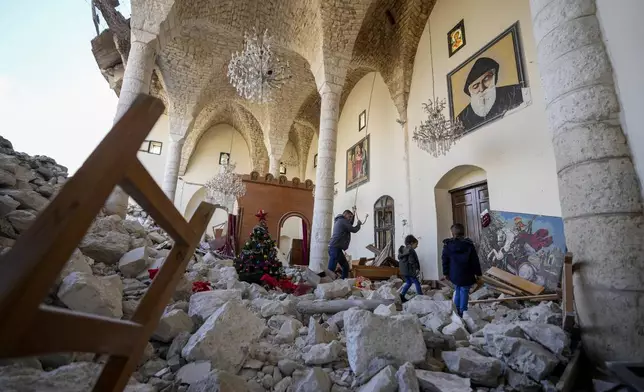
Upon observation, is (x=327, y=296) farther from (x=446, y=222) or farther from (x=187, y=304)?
(x=446, y=222)

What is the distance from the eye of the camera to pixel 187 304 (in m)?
2.45

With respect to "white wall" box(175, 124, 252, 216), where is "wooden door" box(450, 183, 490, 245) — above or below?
below

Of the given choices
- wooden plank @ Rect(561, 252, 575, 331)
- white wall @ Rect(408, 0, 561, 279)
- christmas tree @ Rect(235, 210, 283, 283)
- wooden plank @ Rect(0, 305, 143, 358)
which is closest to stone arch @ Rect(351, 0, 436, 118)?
white wall @ Rect(408, 0, 561, 279)

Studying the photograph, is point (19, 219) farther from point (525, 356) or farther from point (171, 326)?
point (525, 356)

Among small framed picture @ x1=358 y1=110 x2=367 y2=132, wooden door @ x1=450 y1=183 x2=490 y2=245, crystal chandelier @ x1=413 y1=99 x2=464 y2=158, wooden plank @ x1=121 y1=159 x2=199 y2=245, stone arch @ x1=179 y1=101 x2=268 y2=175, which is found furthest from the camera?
stone arch @ x1=179 y1=101 x2=268 y2=175

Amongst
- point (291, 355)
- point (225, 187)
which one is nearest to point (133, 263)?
point (291, 355)

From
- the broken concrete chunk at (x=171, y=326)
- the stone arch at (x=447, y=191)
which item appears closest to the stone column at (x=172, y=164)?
the stone arch at (x=447, y=191)

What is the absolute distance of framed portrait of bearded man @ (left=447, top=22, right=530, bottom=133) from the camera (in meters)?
5.65

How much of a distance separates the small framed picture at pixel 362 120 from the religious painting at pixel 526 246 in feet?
21.0

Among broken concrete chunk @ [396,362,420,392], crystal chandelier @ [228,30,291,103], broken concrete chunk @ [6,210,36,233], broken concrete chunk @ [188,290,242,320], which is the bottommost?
broken concrete chunk @ [396,362,420,392]

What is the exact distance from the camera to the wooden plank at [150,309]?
823mm

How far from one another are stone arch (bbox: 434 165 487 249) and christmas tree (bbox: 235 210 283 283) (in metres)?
4.56

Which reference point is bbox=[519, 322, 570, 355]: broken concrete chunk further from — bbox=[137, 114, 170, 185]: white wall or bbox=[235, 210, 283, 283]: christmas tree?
bbox=[137, 114, 170, 185]: white wall

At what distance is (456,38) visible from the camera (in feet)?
24.1
